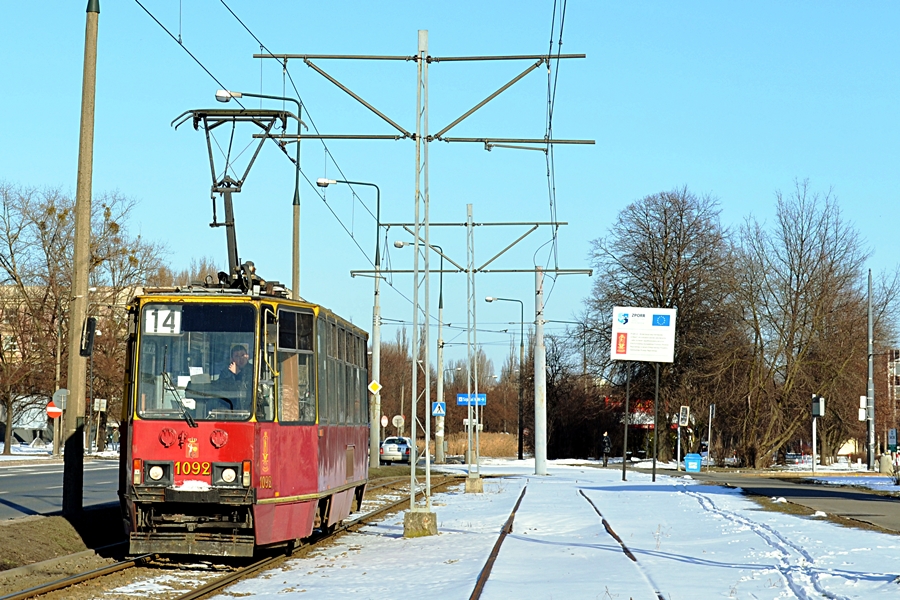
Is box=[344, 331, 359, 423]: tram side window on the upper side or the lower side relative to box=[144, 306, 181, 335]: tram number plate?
lower

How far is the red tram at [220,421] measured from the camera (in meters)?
14.1

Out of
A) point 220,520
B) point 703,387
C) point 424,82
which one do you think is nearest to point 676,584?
point 220,520

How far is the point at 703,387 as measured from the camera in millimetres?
58781

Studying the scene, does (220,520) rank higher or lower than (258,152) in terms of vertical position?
lower

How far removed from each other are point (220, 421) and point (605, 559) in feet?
16.6

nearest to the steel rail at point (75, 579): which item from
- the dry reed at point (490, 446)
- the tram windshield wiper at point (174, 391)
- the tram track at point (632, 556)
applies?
the tram windshield wiper at point (174, 391)

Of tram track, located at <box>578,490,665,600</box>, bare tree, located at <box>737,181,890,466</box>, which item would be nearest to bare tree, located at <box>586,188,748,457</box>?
bare tree, located at <box>737,181,890,466</box>

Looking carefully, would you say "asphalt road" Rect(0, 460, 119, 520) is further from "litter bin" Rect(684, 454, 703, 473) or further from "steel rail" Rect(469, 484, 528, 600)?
"litter bin" Rect(684, 454, 703, 473)

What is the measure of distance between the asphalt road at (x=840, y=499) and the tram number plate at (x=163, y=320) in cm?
1221

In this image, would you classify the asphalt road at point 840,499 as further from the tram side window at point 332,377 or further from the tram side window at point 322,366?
the tram side window at point 322,366

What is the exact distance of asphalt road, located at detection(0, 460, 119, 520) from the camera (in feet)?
68.0

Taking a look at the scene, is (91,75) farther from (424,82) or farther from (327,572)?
(327,572)

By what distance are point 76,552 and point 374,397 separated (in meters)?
25.1

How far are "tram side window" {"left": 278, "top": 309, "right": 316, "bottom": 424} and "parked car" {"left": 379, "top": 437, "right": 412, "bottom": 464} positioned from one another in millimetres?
45606
